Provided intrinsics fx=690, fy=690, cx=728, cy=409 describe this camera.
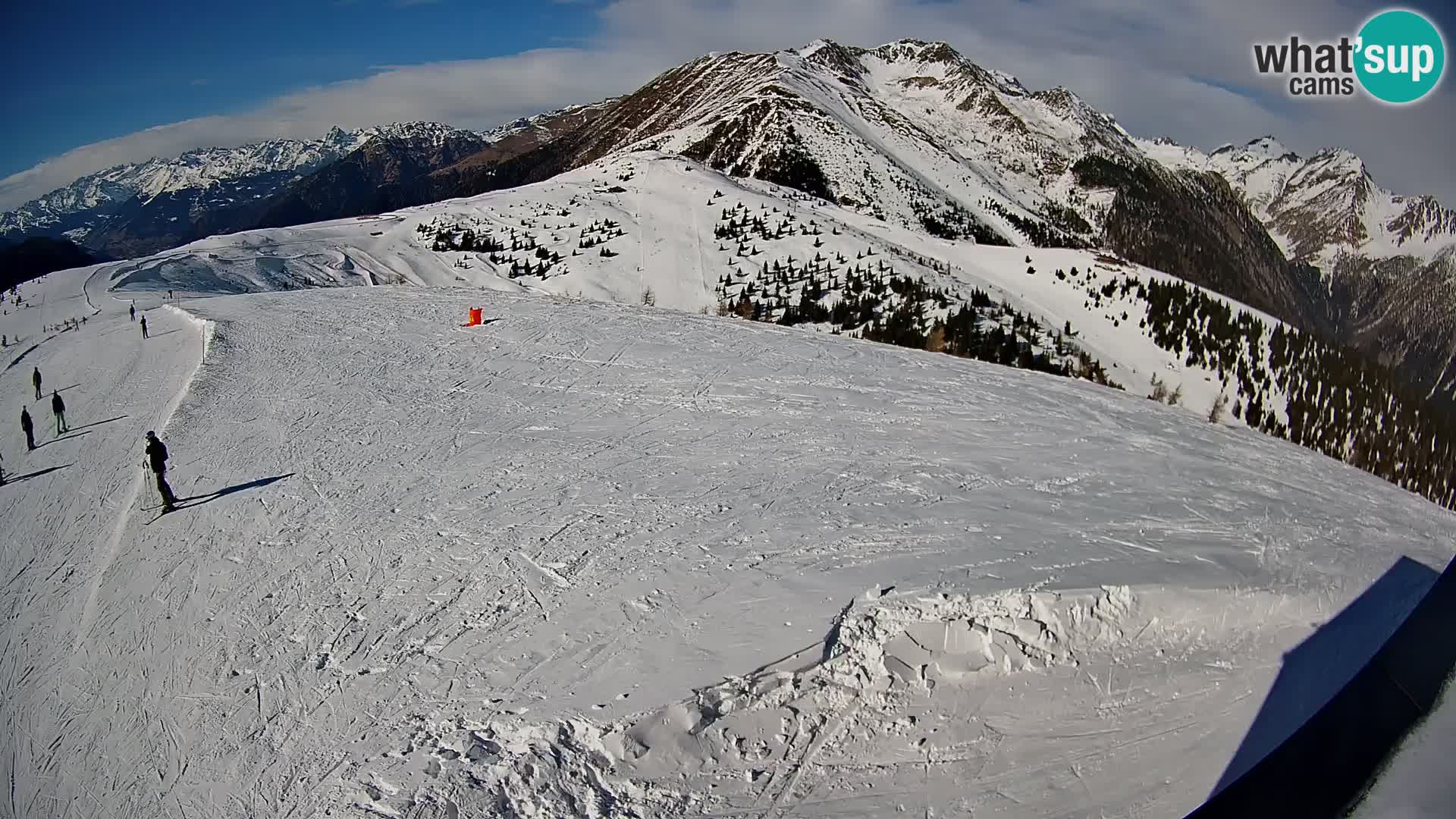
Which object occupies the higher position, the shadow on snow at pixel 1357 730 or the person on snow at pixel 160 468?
the shadow on snow at pixel 1357 730

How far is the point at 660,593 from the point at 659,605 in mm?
229

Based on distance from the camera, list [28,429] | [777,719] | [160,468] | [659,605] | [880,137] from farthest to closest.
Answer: [880,137] → [28,429] → [160,468] → [659,605] → [777,719]

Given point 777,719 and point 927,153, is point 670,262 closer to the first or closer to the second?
point 777,719

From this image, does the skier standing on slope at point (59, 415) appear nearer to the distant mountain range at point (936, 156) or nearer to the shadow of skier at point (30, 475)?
the shadow of skier at point (30, 475)

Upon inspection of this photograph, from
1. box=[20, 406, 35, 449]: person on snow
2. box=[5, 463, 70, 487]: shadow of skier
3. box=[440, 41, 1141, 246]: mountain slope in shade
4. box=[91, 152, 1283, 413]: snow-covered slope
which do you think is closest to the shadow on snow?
box=[5, 463, 70, 487]: shadow of skier

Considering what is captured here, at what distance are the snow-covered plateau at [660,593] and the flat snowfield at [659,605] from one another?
0.04 metres

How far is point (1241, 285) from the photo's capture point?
156m

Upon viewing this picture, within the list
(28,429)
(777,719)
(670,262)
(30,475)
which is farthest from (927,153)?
(777,719)

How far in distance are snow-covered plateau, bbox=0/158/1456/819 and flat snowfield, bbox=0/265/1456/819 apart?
4 centimetres

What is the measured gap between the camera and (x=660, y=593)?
8.41 m

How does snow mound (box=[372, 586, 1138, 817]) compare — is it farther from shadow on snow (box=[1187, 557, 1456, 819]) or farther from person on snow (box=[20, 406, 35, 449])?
person on snow (box=[20, 406, 35, 449])

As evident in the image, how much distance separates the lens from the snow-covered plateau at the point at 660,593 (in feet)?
21.5

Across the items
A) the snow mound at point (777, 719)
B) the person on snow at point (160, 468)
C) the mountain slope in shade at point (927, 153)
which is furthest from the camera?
the mountain slope in shade at point (927, 153)

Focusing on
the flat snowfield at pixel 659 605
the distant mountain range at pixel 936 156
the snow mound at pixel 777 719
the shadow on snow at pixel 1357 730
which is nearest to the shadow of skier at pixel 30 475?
the flat snowfield at pixel 659 605
